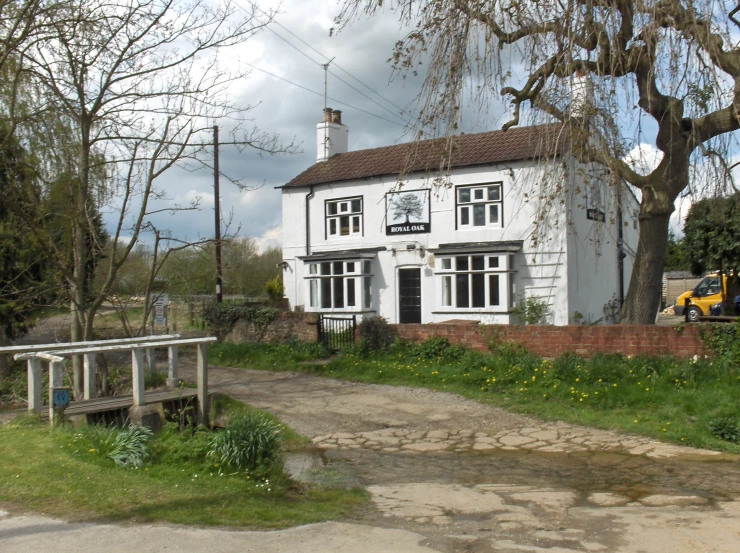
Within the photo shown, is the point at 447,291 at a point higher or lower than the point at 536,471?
higher

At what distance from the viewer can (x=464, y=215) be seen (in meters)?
21.7

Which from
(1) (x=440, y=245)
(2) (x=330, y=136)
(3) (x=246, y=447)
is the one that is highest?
(2) (x=330, y=136)

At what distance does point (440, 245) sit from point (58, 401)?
50.0ft

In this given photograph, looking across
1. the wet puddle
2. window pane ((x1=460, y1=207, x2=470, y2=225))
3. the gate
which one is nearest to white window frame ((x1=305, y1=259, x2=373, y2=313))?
window pane ((x1=460, y1=207, x2=470, y2=225))

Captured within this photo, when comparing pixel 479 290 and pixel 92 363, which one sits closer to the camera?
pixel 92 363

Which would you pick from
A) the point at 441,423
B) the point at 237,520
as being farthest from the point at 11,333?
the point at 237,520

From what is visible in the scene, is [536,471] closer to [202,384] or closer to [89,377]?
[202,384]

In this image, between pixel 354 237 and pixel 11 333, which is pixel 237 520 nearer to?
pixel 11 333

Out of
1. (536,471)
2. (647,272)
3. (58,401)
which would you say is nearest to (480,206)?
(647,272)

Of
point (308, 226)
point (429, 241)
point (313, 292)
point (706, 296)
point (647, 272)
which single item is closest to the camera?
point (647, 272)

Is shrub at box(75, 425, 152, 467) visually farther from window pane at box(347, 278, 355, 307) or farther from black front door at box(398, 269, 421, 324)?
window pane at box(347, 278, 355, 307)

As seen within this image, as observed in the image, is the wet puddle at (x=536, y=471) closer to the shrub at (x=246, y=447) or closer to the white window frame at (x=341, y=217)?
the shrub at (x=246, y=447)

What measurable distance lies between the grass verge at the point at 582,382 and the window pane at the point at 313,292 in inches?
307

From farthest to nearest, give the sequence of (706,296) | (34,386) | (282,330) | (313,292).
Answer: (706,296) → (313,292) → (282,330) → (34,386)
